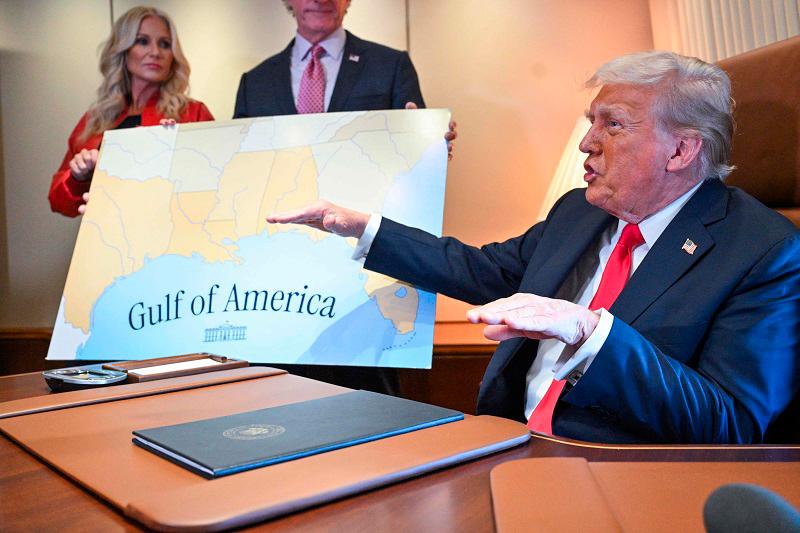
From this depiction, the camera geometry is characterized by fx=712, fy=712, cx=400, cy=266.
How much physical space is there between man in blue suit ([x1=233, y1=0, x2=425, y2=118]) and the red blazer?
174 mm

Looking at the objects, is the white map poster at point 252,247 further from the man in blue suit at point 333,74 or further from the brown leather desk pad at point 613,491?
the brown leather desk pad at point 613,491

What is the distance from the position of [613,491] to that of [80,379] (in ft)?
2.96

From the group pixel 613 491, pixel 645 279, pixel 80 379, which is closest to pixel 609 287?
pixel 645 279

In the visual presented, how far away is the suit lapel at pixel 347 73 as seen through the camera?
9.45ft

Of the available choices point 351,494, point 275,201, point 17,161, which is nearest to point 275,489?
point 351,494

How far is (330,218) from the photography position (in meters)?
1.91

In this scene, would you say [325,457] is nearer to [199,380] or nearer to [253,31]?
[199,380]

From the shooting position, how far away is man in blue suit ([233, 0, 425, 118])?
288cm

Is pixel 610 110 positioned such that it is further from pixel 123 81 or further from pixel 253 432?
pixel 123 81

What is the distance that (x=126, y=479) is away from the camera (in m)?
0.70

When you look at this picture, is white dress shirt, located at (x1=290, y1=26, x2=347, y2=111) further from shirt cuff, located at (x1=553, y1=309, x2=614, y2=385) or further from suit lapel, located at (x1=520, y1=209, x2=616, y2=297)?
shirt cuff, located at (x1=553, y1=309, x2=614, y2=385)

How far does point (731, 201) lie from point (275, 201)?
4.24ft

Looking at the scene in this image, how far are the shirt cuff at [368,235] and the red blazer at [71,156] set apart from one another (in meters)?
1.17

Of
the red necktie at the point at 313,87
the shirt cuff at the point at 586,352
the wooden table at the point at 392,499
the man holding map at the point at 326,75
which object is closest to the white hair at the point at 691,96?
the shirt cuff at the point at 586,352
